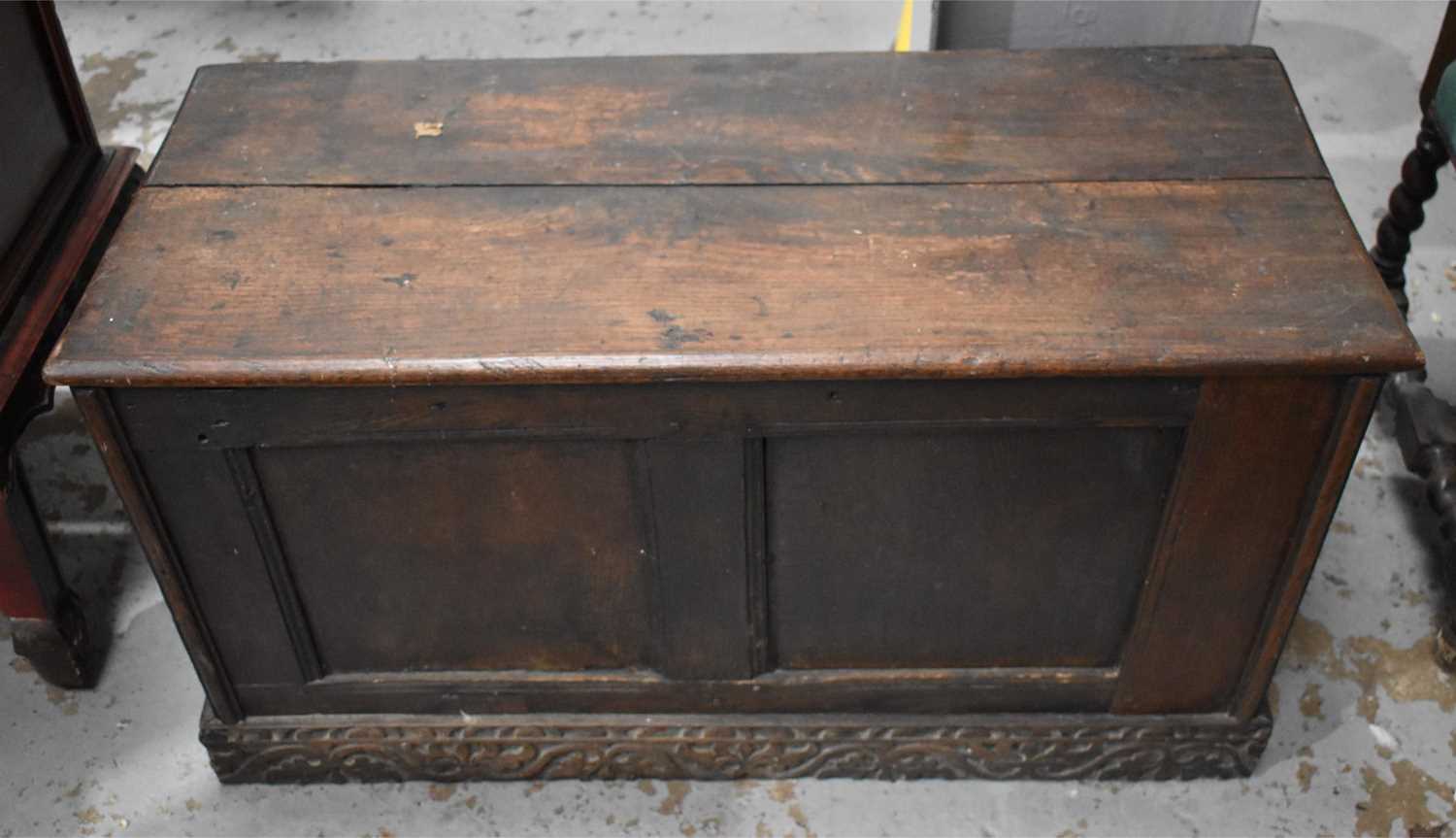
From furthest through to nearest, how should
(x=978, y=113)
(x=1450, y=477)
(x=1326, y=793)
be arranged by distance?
(x=1450, y=477) → (x=1326, y=793) → (x=978, y=113)

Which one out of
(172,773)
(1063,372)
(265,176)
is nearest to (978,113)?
(1063,372)

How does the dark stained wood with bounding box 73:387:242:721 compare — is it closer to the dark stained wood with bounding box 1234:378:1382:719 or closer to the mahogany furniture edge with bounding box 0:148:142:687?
the mahogany furniture edge with bounding box 0:148:142:687

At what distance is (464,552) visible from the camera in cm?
169

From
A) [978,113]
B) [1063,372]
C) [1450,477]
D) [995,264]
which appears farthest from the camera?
[1450,477]

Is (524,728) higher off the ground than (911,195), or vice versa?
(911,195)

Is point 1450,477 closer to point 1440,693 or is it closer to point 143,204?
point 1440,693

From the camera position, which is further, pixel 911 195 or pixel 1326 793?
pixel 1326 793

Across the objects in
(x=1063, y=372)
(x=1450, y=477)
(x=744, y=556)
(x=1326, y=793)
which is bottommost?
(x=1326, y=793)

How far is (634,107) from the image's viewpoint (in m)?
1.80

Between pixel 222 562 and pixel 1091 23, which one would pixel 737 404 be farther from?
pixel 1091 23

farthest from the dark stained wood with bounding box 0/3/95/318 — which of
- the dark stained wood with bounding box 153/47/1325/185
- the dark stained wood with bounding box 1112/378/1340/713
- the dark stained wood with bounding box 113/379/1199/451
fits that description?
the dark stained wood with bounding box 1112/378/1340/713

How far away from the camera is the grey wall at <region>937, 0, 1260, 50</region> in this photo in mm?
2133

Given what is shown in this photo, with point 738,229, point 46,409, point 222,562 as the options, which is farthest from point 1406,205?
point 46,409

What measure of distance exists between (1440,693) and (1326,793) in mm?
249
